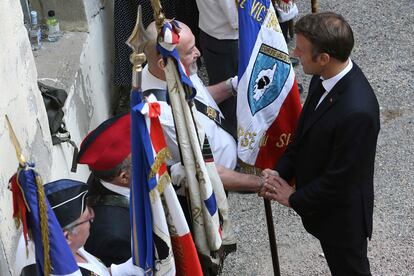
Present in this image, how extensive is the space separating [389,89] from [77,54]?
9.21ft

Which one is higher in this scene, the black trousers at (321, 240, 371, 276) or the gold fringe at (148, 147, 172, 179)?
the gold fringe at (148, 147, 172, 179)

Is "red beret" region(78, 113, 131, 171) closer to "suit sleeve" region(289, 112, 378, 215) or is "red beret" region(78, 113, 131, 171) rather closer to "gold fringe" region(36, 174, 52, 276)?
"gold fringe" region(36, 174, 52, 276)

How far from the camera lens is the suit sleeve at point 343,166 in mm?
2762

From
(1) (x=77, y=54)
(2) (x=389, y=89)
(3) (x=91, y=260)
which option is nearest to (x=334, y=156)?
(3) (x=91, y=260)

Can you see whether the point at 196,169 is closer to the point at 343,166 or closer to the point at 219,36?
the point at 343,166

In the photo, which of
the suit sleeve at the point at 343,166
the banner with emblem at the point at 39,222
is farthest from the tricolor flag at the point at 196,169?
the banner with emblem at the point at 39,222

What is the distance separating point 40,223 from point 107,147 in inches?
28.5

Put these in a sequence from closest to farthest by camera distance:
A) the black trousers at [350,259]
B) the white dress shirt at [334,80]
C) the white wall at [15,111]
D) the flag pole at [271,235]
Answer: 1. the white wall at [15,111]
2. the white dress shirt at [334,80]
3. the black trousers at [350,259]
4. the flag pole at [271,235]

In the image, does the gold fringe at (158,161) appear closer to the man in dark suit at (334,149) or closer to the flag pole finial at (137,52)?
the flag pole finial at (137,52)

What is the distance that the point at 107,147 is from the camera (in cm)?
269

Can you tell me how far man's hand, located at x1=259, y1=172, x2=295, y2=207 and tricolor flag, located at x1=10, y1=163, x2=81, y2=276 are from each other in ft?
4.52

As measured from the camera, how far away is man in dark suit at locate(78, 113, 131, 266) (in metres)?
2.68

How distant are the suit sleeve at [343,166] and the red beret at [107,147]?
90cm

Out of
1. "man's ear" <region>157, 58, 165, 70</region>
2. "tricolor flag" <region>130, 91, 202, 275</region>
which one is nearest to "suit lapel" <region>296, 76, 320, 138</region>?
"man's ear" <region>157, 58, 165, 70</region>
